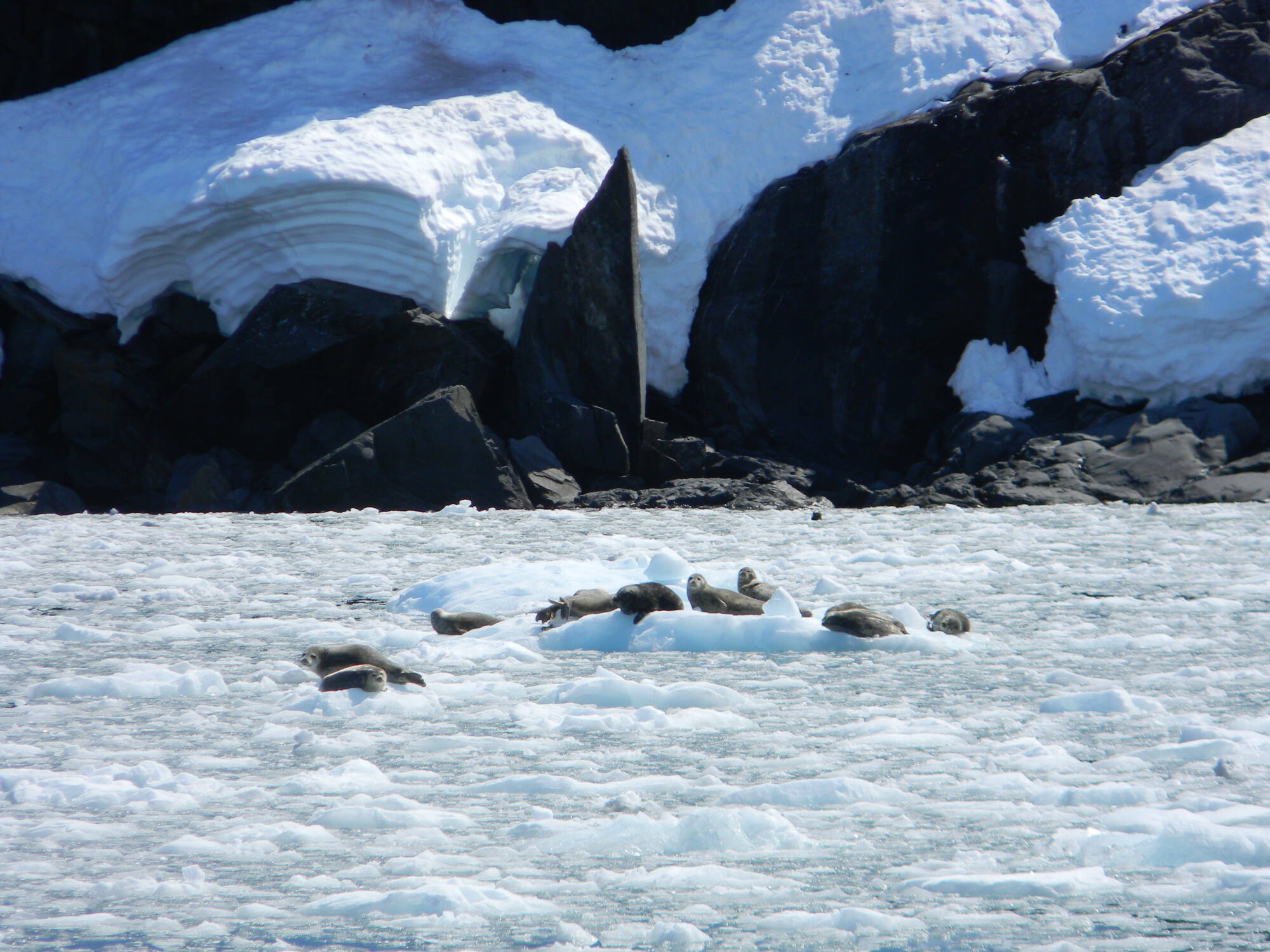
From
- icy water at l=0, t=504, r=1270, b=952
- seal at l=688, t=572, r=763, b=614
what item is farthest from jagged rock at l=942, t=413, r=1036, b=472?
seal at l=688, t=572, r=763, b=614

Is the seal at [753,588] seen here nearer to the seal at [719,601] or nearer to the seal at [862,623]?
the seal at [719,601]

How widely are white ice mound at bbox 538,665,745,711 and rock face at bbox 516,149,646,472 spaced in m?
9.25

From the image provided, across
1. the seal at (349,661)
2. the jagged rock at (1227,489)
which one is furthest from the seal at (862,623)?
the jagged rock at (1227,489)

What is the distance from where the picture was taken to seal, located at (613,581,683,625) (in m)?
4.61

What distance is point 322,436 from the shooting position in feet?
41.0

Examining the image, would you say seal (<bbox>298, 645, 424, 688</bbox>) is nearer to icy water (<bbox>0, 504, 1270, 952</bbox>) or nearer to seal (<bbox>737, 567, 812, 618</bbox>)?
icy water (<bbox>0, 504, 1270, 952</bbox>)

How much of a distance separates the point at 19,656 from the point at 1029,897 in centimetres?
370

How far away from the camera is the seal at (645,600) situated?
182 inches

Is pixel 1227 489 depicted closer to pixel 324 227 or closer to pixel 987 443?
pixel 987 443

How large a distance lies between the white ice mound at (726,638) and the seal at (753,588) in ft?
1.33

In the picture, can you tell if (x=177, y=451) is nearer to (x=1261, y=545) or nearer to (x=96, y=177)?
(x=96, y=177)

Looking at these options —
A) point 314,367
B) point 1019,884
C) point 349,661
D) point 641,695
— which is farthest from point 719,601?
point 314,367

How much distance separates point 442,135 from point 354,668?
40.4 ft

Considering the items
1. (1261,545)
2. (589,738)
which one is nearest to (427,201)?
(1261,545)
